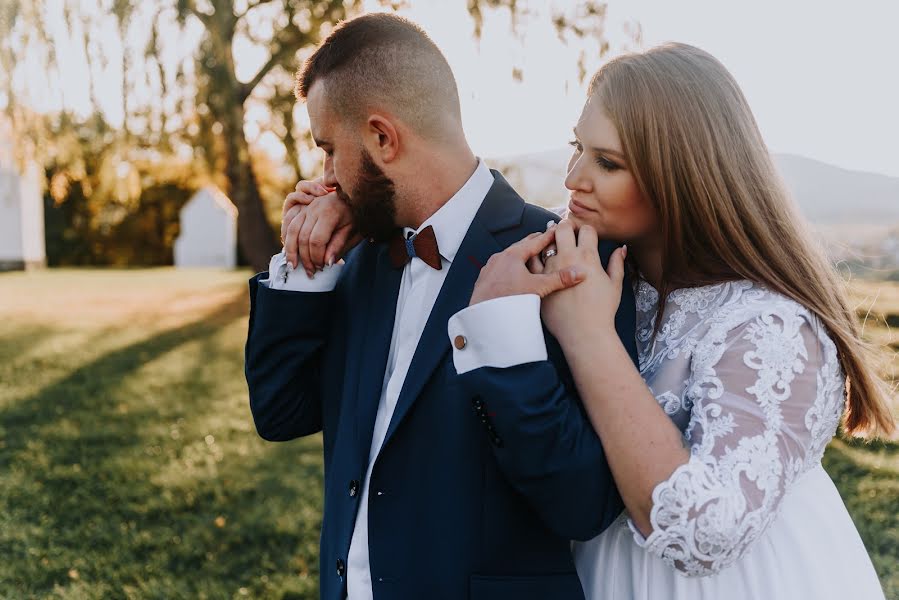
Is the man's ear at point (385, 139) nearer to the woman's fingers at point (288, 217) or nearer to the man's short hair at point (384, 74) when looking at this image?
the man's short hair at point (384, 74)

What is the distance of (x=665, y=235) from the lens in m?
1.87

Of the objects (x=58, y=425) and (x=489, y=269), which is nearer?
(x=489, y=269)

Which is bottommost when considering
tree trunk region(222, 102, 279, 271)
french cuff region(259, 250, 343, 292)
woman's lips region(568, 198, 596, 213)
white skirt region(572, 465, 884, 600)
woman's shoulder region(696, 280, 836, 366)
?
tree trunk region(222, 102, 279, 271)

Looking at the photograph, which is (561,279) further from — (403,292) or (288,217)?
(288,217)

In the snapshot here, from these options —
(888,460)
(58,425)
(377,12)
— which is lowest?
(58,425)

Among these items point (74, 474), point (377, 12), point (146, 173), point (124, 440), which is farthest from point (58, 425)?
point (377, 12)

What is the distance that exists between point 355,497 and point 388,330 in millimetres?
395

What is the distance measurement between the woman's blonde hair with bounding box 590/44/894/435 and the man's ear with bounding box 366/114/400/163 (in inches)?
19.6

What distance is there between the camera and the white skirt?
5.84 feet

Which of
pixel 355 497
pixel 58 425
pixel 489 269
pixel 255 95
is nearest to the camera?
pixel 489 269

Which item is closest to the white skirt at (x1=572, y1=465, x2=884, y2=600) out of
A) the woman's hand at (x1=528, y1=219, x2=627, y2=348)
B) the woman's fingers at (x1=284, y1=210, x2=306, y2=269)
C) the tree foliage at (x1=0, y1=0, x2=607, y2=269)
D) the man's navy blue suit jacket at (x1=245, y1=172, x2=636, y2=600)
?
the man's navy blue suit jacket at (x1=245, y1=172, x2=636, y2=600)

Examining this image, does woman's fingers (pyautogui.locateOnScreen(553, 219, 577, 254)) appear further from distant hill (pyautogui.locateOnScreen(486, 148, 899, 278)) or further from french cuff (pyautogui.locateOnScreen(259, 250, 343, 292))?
french cuff (pyautogui.locateOnScreen(259, 250, 343, 292))

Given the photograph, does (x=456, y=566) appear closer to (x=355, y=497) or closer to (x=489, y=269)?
(x=355, y=497)

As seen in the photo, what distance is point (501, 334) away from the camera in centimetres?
158
